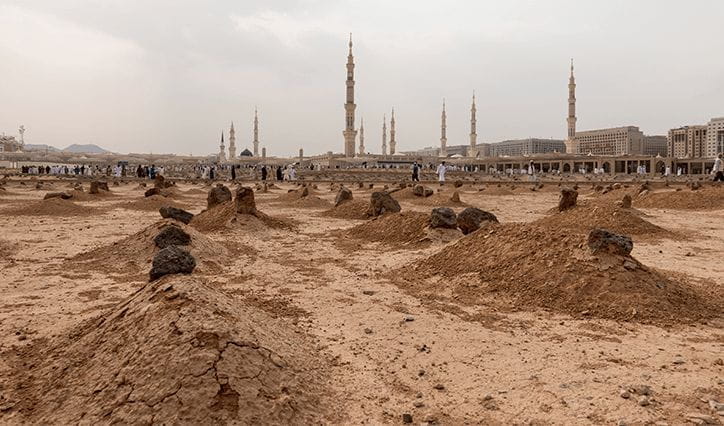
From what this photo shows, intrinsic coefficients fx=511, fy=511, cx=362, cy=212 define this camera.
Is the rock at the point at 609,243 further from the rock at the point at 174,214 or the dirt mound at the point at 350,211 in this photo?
the dirt mound at the point at 350,211

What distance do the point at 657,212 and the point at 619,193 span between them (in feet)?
25.3

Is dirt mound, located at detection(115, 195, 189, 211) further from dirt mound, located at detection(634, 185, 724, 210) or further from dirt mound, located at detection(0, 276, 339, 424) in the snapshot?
dirt mound, located at detection(634, 185, 724, 210)

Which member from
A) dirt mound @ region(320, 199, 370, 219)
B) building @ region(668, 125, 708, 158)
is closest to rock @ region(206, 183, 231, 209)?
dirt mound @ region(320, 199, 370, 219)

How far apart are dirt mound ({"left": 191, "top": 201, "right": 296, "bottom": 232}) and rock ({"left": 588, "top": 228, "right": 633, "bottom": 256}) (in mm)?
8619

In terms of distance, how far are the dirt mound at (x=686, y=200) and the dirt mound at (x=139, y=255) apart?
59.5 ft

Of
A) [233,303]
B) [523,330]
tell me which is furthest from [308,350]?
[523,330]

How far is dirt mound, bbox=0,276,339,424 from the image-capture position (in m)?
3.37

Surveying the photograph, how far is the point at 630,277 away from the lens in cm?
666

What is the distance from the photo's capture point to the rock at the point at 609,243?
23.1 ft

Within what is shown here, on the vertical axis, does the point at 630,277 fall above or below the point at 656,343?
above

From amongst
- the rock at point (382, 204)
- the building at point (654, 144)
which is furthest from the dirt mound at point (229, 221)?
the building at point (654, 144)

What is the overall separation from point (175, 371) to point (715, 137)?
116 metres

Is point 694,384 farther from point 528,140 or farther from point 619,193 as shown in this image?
point 528,140

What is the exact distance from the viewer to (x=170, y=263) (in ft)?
20.4
